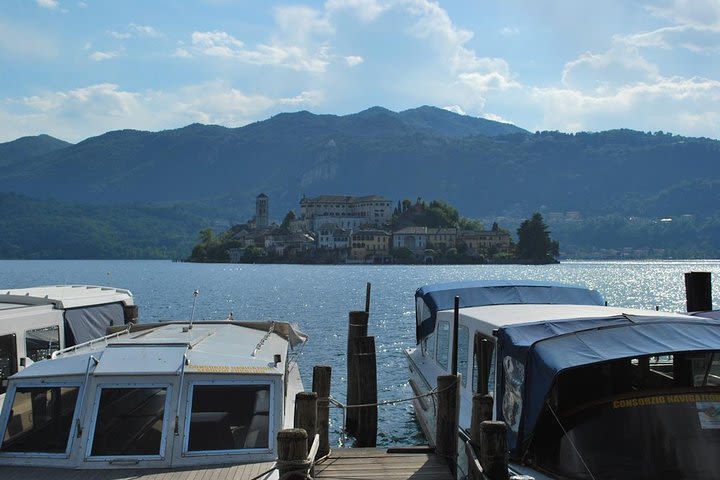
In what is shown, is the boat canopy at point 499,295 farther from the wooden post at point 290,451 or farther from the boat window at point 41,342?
the wooden post at point 290,451

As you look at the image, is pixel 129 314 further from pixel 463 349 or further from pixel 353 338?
pixel 463 349

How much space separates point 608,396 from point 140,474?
7095 millimetres

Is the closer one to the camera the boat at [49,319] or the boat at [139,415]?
the boat at [139,415]

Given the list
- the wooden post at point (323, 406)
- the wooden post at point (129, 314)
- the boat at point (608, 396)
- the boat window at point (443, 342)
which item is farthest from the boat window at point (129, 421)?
the wooden post at point (129, 314)

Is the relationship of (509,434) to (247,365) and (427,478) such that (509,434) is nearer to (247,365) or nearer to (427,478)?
(427,478)

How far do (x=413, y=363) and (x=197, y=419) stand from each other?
12838 mm

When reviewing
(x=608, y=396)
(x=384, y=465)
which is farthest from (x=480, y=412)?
(x=384, y=465)

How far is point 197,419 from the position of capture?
1148 centimetres

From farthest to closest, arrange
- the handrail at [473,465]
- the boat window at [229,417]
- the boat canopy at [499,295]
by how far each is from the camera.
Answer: the boat canopy at [499,295], the boat window at [229,417], the handrail at [473,465]

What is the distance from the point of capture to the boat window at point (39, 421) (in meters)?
11.3

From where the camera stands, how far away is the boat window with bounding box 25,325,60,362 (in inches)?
721

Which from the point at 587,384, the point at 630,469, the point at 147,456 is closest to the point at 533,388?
the point at 587,384

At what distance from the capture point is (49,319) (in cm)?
1931

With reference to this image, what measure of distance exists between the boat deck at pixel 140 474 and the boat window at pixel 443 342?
31.2ft
